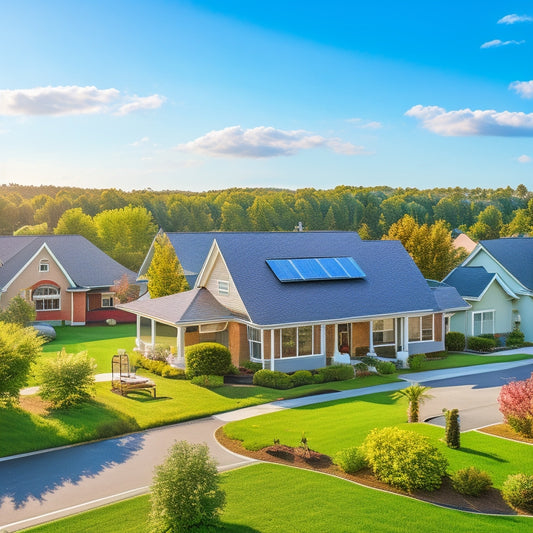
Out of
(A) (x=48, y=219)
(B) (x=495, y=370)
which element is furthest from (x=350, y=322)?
(A) (x=48, y=219)

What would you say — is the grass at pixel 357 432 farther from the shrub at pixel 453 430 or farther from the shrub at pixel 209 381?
the shrub at pixel 209 381

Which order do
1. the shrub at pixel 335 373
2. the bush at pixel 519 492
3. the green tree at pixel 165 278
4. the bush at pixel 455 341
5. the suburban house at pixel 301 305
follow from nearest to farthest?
the bush at pixel 519 492, the shrub at pixel 335 373, the suburban house at pixel 301 305, the bush at pixel 455 341, the green tree at pixel 165 278

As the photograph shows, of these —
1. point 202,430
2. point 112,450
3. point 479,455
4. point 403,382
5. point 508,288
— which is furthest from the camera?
point 508,288

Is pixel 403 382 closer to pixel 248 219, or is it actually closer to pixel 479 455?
pixel 479 455

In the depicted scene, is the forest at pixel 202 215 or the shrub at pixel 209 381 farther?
the forest at pixel 202 215

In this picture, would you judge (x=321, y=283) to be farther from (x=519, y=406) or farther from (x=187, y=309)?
(x=519, y=406)

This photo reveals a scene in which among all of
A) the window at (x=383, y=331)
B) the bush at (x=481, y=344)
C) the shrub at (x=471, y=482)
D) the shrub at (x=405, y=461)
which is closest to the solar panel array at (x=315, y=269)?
the window at (x=383, y=331)
